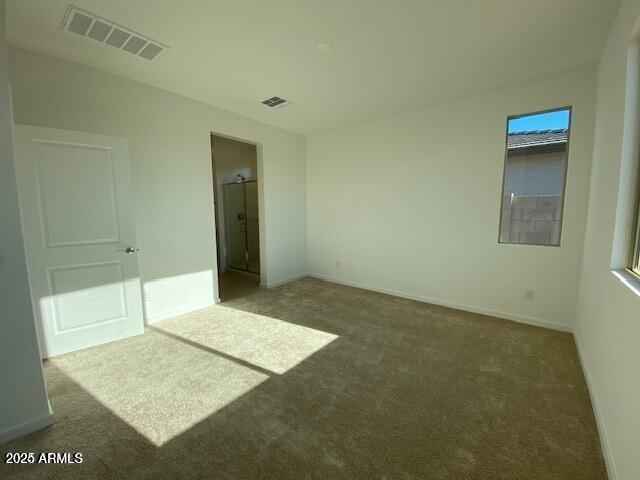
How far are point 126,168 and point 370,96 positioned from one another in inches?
112

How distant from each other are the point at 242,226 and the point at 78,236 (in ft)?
11.1

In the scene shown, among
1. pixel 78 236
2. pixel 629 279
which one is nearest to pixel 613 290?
pixel 629 279

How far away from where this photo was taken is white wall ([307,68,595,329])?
2.82 metres

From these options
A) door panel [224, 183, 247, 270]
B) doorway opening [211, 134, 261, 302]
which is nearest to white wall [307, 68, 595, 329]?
doorway opening [211, 134, 261, 302]

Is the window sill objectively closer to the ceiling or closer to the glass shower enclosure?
the ceiling

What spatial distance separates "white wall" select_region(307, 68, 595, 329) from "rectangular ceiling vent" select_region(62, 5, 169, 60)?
2860 millimetres

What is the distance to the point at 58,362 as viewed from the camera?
2361 millimetres

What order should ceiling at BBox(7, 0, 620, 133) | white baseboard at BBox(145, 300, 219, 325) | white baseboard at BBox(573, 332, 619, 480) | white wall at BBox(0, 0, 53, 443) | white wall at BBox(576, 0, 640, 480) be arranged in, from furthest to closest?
white baseboard at BBox(145, 300, 219, 325) < ceiling at BBox(7, 0, 620, 133) < white wall at BBox(0, 0, 53, 443) < white baseboard at BBox(573, 332, 619, 480) < white wall at BBox(576, 0, 640, 480)

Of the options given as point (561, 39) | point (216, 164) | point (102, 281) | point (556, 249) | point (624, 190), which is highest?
point (561, 39)

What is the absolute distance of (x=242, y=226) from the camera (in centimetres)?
582

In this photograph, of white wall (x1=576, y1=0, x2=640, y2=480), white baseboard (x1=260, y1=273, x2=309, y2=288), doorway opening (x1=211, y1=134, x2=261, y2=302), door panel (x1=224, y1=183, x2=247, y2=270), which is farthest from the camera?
door panel (x1=224, y1=183, x2=247, y2=270)

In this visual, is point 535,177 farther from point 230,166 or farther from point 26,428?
point 230,166

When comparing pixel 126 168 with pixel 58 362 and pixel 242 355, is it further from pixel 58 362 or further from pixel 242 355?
pixel 242 355

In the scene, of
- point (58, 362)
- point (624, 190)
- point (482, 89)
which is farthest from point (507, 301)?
point (58, 362)
